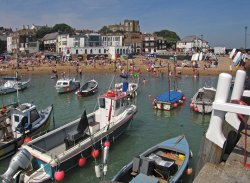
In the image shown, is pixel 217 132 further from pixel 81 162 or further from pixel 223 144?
pixel 81 162

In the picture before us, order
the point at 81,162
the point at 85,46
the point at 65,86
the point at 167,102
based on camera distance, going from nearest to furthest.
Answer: the point at 81,162, the point at 167,102, the point at 65,86, the point at 85,46

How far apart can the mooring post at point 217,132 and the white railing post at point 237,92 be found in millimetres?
838

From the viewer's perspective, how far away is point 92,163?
16.6m

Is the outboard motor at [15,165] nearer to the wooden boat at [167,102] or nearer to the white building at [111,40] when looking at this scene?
the wooden boat at [167,102]

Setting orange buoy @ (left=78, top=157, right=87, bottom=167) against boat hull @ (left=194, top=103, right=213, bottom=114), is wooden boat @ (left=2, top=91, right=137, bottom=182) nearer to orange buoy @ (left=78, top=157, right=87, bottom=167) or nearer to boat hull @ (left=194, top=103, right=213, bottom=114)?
orange buoy @ (left=78, top=157, right=87, bottom=167)

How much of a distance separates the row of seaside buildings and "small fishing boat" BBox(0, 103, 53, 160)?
243 feet

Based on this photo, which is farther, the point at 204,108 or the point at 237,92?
the point at 204,108

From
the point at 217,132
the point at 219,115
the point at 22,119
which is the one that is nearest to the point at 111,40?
the point at 22,119

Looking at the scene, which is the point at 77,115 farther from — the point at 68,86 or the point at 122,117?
the point at 68,86

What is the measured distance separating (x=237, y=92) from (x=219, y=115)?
108 centimetres

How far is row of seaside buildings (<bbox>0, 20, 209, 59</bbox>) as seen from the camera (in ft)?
341

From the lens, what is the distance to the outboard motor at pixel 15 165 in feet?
41.0

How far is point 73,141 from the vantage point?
16.7m

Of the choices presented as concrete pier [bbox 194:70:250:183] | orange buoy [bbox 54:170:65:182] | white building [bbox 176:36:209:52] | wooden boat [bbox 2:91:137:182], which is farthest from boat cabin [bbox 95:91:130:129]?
white building [bbox 176:36:209:52]
